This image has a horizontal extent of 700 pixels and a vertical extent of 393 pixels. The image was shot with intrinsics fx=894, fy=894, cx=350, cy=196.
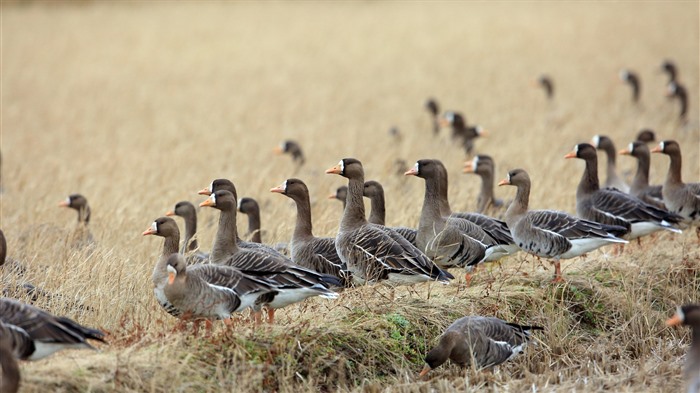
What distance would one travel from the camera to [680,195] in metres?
12.5

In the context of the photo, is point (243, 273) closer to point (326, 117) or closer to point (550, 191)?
point (550, 191)

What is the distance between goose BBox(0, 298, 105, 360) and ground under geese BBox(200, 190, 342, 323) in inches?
75.1

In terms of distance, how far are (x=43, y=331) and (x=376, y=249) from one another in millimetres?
3772

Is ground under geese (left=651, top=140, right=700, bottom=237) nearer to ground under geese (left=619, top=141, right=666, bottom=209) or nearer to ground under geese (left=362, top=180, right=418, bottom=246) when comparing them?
ground under geese (left=619, top=141, right=666, bottom=209)

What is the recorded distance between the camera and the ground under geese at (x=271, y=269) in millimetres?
8633

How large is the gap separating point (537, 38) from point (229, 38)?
13108 mm

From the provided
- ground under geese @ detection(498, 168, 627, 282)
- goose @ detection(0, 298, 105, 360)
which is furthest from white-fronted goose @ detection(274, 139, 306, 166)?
goose @ detection(0, 298, 105, 360)

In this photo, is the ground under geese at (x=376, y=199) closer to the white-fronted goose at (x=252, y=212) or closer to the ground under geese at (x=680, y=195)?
the white-fronted goose at (x=252, y=212)

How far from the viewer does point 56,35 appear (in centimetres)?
3747

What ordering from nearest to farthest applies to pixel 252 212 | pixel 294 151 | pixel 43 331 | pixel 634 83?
pixel 43 331
pixel 252 212
pixel 294 151
pixel 634 83

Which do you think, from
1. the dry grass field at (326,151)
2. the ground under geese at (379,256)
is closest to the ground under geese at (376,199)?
the dry grass field at (326,151)

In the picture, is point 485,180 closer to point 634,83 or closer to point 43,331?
point 43,331

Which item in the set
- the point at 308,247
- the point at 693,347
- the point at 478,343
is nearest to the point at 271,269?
the point at 308,247

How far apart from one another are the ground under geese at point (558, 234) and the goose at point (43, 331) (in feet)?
18.1
